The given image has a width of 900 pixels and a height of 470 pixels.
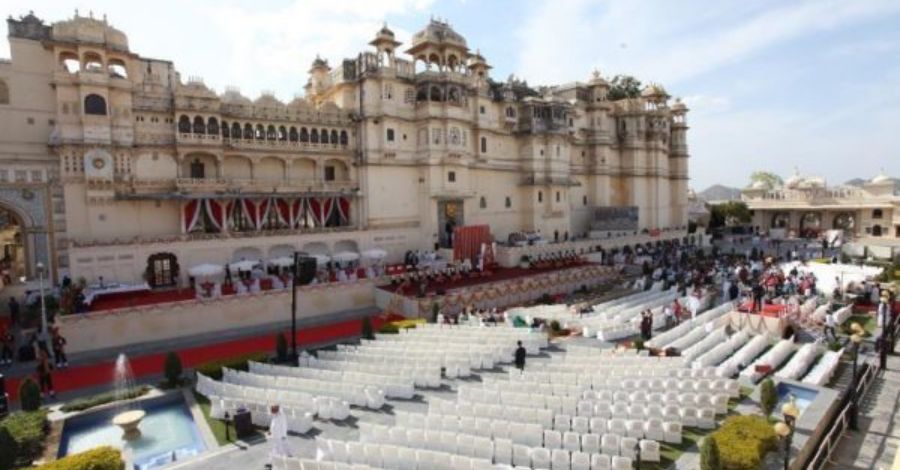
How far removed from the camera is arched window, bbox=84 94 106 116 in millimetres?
30344

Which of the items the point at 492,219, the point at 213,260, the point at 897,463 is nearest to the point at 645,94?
the point at 492,219

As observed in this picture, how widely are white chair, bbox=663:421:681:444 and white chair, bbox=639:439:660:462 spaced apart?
1216 mm

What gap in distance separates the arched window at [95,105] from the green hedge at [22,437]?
66.8 ft

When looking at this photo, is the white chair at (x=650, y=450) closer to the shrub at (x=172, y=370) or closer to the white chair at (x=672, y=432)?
the white chair at (x=672, y=432)

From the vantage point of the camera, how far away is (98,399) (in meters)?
17.8

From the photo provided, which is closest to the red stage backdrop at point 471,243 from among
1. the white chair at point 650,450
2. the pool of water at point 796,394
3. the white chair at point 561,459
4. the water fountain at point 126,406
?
the water fountain at point 126,406

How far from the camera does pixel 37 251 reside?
97.0 ft

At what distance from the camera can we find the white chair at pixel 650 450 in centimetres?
1264

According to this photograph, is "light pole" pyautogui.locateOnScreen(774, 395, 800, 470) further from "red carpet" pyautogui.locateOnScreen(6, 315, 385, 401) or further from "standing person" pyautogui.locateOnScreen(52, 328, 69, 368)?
"standing person" pyautogui.locateOnScreen(52, 328, 69, 368)

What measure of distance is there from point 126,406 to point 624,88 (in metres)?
76.8

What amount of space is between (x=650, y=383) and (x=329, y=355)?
12501mm

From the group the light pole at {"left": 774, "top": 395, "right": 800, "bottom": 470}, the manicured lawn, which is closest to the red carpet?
the manicured lawn

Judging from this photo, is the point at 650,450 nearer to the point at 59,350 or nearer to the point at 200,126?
the point at 59,350

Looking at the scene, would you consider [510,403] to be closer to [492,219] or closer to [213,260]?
[213,260]
